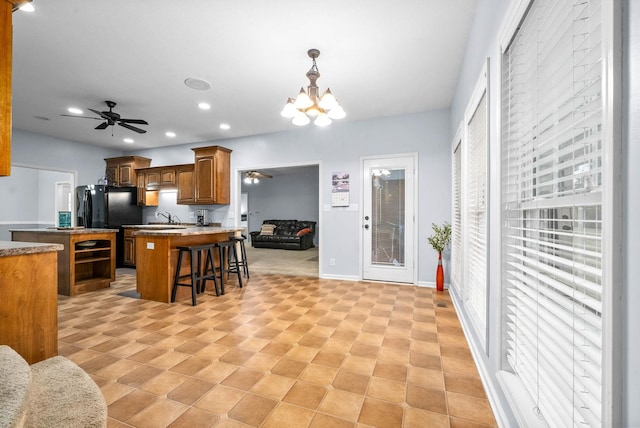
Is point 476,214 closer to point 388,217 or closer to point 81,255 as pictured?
point 388,217

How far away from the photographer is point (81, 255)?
4488mm

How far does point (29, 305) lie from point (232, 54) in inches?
103

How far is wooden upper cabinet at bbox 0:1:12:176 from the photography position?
5.40 ft

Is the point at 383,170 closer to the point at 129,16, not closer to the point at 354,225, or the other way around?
the point at 354,225

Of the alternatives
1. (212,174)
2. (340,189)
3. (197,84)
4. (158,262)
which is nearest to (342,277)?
(340,189)

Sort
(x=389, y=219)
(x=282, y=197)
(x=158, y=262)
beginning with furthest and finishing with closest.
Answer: (x=282, y=197) → (x=389, y=219) → (x=158, y=262)

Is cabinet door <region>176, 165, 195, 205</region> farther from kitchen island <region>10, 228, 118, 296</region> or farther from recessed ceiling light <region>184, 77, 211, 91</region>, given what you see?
recessed ceiling light <region>184, 77, 211, 91</region>

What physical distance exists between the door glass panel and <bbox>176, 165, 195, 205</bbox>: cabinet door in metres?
3.88

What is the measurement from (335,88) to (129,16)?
2.21 meters

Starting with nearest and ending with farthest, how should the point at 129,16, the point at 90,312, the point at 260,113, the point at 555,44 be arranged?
the point at 555,44, the point at 129,16, the point at 90,312, the point at 260,113

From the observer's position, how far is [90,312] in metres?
3.32

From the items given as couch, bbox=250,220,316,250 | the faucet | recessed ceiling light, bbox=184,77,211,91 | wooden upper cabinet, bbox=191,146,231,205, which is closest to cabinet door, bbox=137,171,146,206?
the faucet

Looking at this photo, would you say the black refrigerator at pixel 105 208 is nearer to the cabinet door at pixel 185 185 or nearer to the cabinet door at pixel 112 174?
the cabinet door at pixel 112 174

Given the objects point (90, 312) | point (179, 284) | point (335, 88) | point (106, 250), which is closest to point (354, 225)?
point (335, 88)
